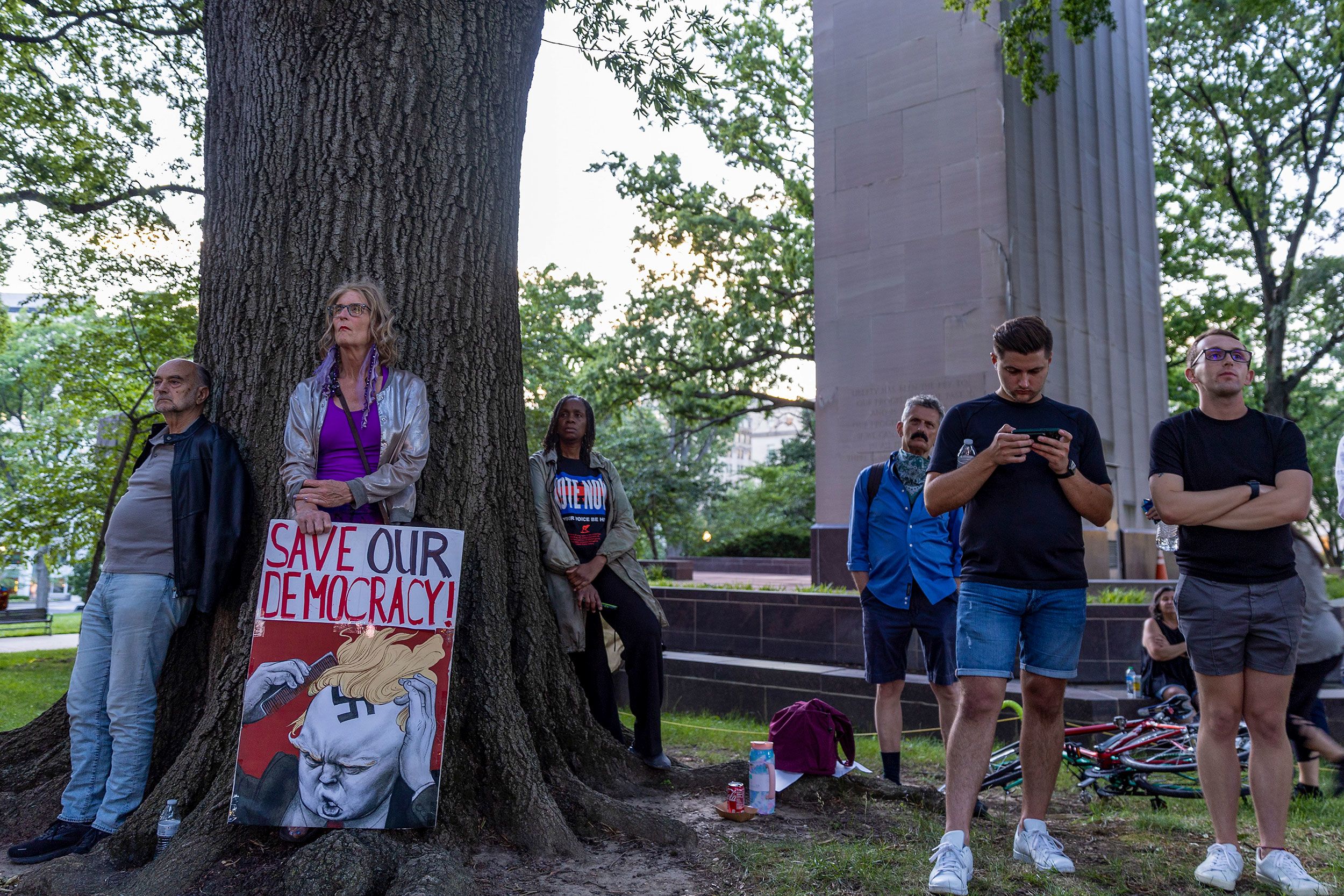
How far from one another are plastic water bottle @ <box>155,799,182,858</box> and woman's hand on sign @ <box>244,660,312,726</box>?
433mm

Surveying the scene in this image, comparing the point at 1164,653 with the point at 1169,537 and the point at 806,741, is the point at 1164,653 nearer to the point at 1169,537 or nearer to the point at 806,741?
the point at 1169,537

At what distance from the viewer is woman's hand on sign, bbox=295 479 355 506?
3510 millimetres

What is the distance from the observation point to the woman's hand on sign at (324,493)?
3.51m

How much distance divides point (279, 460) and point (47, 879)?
158 centimetres

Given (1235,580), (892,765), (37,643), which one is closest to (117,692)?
(892,765)

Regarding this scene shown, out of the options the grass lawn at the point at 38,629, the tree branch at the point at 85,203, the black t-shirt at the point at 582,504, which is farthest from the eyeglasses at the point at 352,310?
the grass lawn at the point at 38,629

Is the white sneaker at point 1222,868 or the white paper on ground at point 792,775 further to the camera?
the white paper on ground at point 792,775

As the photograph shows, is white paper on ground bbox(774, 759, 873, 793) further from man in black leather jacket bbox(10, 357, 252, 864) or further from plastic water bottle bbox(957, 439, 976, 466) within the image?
man in black leather jacket bbox(10, 357, 252, 864)

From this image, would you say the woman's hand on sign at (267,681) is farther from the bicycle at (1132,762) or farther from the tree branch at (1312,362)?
the tree branch at (1312,362)

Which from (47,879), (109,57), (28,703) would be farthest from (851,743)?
(109,57)

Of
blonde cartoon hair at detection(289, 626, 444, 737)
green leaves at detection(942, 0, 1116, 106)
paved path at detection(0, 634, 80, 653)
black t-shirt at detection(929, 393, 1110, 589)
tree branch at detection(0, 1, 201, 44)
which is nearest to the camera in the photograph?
blonde cartoon hair at detection(289, 626, 444, 737)

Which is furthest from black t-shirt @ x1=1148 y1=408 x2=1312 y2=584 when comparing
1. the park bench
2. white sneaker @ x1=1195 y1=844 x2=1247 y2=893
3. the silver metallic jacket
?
the park bench

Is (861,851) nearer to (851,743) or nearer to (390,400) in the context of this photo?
(851,743)

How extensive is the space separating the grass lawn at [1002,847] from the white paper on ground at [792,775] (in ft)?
0.26
